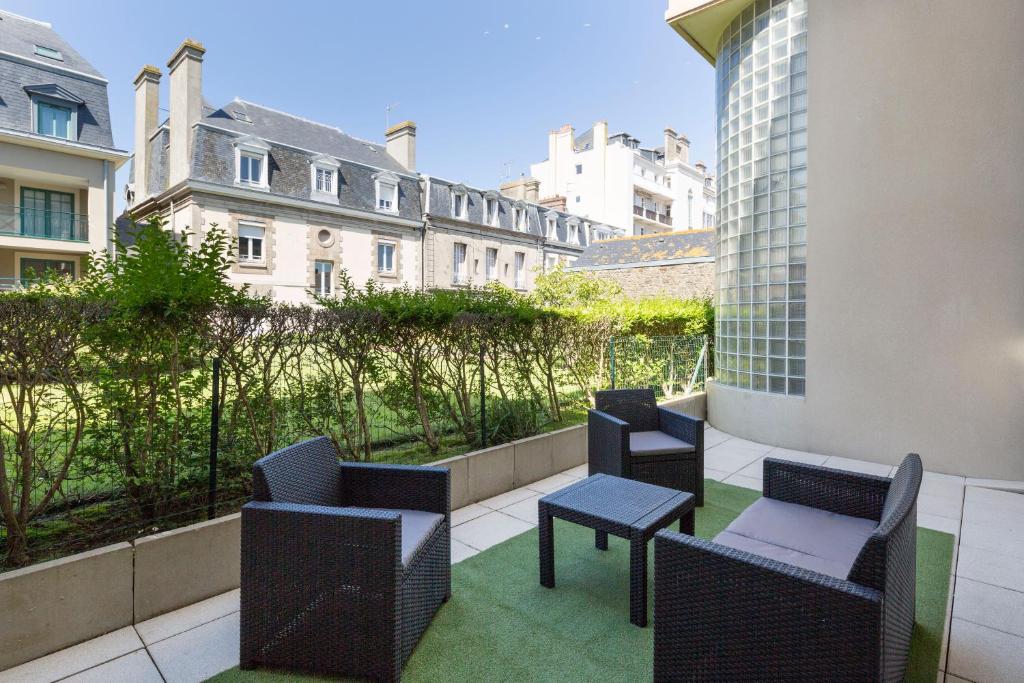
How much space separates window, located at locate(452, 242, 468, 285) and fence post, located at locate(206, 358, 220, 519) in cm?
2301

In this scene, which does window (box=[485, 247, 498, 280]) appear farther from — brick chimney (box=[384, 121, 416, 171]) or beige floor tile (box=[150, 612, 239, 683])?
beige floor tile (box=[150, 612, 239, 683])

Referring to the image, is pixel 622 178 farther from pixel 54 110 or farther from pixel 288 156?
pixel 54 110

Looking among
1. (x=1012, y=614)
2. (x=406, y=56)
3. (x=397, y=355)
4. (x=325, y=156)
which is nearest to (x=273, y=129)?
(x=325, y=156)

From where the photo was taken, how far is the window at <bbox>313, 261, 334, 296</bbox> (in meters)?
21.2

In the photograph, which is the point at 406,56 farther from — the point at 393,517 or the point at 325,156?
the point at 393,517

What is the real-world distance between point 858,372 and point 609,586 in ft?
13.6

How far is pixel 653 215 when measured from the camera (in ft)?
124

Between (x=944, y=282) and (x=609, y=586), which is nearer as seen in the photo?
(x=609, y=586)

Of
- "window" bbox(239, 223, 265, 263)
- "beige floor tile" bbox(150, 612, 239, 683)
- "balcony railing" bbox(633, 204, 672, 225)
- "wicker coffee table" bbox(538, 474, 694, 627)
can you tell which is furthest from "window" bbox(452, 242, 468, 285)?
"beige floor tile" bbox(150, 612, 239, 683)

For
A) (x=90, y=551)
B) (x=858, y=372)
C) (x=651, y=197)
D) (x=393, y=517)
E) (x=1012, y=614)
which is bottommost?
Answer: (x=1012, y=614)

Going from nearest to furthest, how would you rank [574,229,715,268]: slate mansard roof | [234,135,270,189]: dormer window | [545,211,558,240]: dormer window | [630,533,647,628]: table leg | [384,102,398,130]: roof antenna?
1. [630,533,647,628]: table leg
2. [574,229,715,268]: slate mansard roof
3. [234,135,270,189]: dormer window
4. [384,102,398,130]: roof antenna
5. [545,211,558,240]: dormer window

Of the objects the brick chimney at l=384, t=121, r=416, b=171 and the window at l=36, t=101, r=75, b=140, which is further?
the brick chimney at l=384, t=121, r=416, b=171

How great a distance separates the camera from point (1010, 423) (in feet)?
16.2

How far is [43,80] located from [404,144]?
13.1 m
